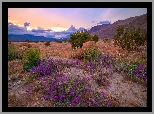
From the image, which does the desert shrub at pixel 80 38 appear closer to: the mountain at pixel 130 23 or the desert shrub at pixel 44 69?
the mountain at pixel 130 23

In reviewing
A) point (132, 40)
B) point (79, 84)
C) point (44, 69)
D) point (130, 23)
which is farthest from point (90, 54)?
point (130, 23)

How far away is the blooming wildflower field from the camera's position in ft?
23.0

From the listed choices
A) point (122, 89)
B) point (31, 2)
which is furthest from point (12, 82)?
point (122, 89)

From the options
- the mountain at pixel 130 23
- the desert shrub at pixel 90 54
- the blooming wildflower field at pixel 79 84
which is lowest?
the blooming wildflower field at pixel 79 84

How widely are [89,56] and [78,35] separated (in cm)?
909

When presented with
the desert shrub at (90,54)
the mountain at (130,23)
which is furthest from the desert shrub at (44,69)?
the mountain at (130,23)

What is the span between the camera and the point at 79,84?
775 centimetres

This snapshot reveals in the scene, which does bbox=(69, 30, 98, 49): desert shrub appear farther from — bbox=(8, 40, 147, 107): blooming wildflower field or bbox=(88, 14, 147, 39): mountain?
bbox=(8, 40, 147, 107): blooming wildflower field

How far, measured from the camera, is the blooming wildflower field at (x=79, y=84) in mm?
7008

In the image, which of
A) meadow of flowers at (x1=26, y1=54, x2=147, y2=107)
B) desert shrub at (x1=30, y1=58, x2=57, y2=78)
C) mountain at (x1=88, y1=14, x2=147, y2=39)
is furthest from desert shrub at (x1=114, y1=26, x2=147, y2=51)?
desert shrub at (x1=30, y1=58, x2=57, y2=78)

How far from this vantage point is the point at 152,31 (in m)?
6.57

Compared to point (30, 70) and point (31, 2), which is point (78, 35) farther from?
point (31, 2)

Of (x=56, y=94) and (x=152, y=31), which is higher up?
(x=152, y=31)

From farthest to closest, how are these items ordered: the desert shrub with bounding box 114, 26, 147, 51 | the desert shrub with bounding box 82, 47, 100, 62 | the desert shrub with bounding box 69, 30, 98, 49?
the desert shrub with bounding box 69, 30, 98, 49, the desert shrub with bounding box 114, 26, 147, 51, the desert shrub with bounding box 82, 47, 100, 62
